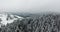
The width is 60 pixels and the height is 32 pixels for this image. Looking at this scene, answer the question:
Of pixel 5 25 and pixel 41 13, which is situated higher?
pixel 41 13

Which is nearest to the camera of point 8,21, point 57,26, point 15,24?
point 57,26

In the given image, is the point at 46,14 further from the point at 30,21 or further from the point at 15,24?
the point at 15,24

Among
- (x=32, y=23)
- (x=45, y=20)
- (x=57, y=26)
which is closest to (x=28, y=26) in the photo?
(x=32, y=23)

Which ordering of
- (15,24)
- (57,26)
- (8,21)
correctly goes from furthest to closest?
(8,21) < (15,24) < (57,26)

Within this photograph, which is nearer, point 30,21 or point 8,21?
point 30,21

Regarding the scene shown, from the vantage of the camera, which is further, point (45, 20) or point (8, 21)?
point (8, 21)

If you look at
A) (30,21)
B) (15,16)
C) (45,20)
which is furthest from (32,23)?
(15,16)

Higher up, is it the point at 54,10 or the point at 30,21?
the point at 54,10

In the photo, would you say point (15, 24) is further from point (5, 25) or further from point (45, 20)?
point (45, 20)

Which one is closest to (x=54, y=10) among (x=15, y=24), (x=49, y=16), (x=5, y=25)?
(x=49, y=16)
